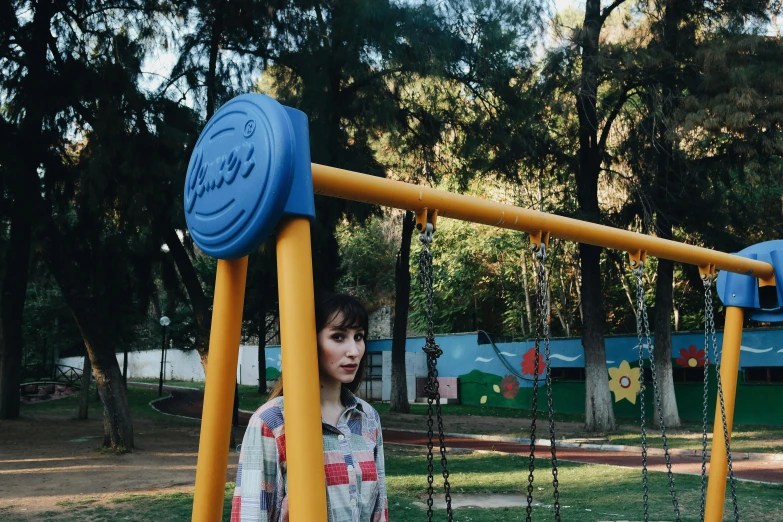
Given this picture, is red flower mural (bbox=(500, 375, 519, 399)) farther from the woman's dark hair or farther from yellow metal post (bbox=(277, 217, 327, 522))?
yellow metal post (bbox=(277, 217, 327, 522))

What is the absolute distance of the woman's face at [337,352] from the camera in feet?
8.13

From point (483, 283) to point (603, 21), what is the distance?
650 inches

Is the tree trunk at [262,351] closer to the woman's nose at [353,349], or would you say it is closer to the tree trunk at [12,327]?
the tree trunk at [12,327]

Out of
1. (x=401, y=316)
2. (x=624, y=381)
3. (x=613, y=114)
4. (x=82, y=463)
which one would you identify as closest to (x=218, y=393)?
(x=82, y=463)

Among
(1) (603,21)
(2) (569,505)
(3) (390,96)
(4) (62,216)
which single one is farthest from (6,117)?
(1) (603,21)

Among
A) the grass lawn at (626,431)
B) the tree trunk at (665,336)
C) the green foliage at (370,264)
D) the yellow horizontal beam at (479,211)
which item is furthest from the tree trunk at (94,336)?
the green foliage at (370,264)

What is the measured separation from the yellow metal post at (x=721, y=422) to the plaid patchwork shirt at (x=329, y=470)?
3167mm

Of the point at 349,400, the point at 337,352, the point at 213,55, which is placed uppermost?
the point at 213,55

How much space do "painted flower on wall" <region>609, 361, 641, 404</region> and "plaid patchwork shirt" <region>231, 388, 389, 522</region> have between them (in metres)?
19.8

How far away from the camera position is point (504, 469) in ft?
35.7

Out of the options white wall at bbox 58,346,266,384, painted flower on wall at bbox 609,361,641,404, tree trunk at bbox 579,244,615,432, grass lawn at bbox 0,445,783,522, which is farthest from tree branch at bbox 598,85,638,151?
white wall at bbox 58,346,266,384

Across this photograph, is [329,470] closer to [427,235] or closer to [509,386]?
[427,235]

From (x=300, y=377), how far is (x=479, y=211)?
4.15 ft

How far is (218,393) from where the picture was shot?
2.63 metres
